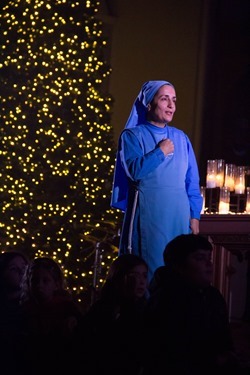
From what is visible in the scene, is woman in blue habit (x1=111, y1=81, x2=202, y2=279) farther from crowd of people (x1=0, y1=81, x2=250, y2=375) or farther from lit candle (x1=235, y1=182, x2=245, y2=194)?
lit candle (x1=235, y1=182, x2=245, y2=194)

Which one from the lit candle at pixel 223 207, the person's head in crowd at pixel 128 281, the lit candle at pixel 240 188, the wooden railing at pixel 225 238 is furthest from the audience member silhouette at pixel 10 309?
Result: the lit candle at pixel 240 188

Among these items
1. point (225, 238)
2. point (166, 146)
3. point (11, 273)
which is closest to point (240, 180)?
point (225, 238)

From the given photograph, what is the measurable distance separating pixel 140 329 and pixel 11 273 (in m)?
1.22

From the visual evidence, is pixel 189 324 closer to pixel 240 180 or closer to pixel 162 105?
pixel 162 105

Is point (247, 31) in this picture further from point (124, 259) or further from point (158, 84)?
point (124, 259)

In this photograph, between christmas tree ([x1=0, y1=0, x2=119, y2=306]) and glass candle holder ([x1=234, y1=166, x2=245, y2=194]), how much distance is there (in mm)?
1900

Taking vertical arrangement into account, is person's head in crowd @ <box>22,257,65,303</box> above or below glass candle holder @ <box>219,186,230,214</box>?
below

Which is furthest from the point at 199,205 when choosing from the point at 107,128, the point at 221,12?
the point at 221,12

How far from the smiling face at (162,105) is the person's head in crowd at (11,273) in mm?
1109

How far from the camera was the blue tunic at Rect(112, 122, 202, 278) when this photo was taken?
5469 millimetres

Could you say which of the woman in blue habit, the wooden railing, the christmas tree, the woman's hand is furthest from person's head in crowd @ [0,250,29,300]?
the christmas tree

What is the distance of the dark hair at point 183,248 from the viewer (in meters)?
4.42

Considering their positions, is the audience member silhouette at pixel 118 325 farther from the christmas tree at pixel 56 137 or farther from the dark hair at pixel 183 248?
the christmas tree at pixel 56 137

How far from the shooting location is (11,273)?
5273 mm
